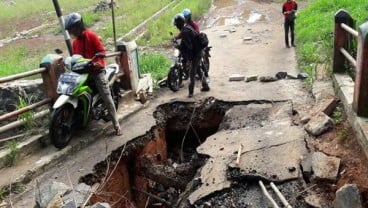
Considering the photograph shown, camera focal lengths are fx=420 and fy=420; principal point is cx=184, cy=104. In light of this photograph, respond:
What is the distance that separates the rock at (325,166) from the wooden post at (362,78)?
73 cm

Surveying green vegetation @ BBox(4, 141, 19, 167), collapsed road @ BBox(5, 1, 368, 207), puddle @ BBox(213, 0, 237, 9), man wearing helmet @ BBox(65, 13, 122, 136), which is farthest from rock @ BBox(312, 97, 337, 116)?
puddle @ BBox(213, 0, 237, 9)

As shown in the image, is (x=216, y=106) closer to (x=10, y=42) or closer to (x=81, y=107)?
(x=81, y=107)

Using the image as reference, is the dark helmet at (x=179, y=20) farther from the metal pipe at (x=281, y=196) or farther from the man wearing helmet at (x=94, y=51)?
the metal pipe at (x=281, y=196)

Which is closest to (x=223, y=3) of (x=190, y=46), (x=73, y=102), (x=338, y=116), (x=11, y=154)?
(x=190, y=46)

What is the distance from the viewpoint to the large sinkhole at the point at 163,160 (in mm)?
5793

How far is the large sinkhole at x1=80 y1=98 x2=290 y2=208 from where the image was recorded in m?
5.79

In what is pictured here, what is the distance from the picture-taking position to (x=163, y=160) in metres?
7.50

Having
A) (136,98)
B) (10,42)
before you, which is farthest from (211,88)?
(10,42)

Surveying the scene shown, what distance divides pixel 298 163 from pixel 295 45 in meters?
8.16

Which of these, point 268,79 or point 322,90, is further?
point 268,79

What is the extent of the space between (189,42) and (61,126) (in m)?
3.05

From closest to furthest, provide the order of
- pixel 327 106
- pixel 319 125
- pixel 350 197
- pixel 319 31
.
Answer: pixel 350 197, pixel 319 125, pixel 327 106, pixel 319 31

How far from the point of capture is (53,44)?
16.8 m

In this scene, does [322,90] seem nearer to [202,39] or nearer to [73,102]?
[202,39]
